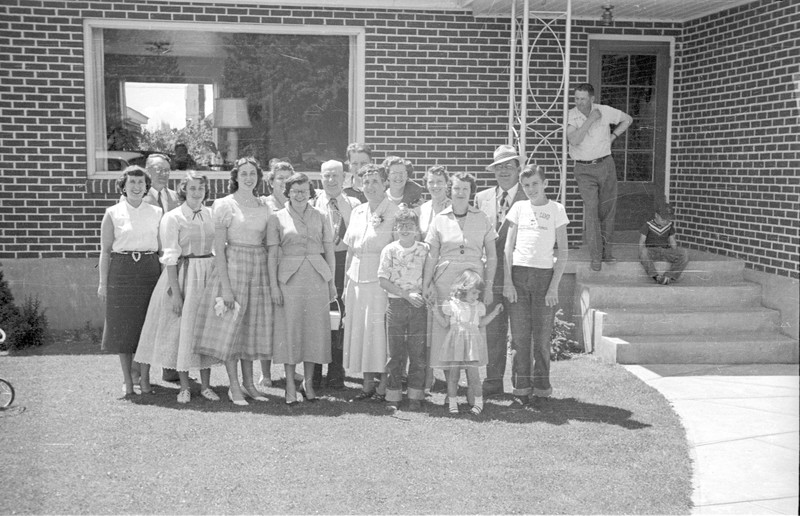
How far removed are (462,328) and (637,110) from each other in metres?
5.17

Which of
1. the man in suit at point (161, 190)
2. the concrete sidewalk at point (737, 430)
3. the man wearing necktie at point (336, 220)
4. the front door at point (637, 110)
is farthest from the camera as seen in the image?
the front door at point (637, 110)

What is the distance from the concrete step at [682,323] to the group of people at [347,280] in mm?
1825

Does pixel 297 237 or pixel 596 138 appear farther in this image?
pixel 596 138

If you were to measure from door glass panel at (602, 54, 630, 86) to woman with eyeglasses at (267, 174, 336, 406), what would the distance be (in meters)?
5.01

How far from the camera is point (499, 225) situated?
6.98 meters

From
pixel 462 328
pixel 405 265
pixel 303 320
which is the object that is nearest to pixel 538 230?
pixel 462 328

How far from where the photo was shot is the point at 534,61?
968cm

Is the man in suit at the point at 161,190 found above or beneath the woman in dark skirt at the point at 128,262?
above

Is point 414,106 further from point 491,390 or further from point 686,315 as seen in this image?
point 491,390

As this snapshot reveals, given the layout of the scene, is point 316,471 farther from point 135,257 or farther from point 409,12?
point 409,12

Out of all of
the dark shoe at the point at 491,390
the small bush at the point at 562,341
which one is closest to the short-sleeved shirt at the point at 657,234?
the small bush at the point at 562,341

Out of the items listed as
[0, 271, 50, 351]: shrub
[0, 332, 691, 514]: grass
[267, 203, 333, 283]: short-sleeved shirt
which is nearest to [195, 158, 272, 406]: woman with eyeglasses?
[267, 203, 333, 283]: short-sleeved shirt

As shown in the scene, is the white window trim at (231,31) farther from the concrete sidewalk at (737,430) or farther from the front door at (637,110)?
the concrete sidewalk at (737,430)

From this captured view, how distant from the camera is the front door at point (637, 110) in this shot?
33.3 feet
